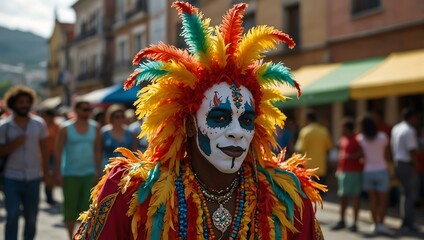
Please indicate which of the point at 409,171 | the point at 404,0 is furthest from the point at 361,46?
the point at 409,171

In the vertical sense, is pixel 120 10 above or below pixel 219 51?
above

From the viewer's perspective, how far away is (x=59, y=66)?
164ft

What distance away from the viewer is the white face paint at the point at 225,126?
9.71 ft

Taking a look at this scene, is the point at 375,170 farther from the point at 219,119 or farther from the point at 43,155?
the point at 219,119

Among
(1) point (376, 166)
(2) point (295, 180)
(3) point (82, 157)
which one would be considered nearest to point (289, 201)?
(2) point (295, 180)

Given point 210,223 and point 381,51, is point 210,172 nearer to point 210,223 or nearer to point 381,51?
point 210,223

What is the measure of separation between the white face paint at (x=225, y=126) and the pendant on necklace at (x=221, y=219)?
0.21 metres

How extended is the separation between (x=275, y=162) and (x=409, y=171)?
235 inches

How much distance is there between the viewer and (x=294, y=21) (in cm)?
1806

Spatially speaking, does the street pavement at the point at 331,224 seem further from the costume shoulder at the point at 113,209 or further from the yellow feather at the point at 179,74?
the yellow feather at the point at 179,74

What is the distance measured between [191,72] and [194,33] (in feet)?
0.63

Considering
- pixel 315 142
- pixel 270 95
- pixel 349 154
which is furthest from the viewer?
pixel 315 142

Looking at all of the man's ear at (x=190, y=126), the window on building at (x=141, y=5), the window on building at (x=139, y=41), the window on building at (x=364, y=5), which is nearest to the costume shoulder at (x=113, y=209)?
the man's ear at (x=190, y=126)

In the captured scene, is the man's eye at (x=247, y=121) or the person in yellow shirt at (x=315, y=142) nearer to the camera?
the man's eye at (x=247, y=121)
